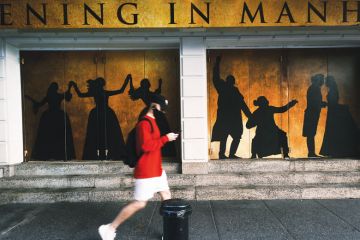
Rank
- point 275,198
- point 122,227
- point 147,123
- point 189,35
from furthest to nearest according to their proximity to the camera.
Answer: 1. point 189,35
2. point 275,198
3. point 122,227
4. point 147,123

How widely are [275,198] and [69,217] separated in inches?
157

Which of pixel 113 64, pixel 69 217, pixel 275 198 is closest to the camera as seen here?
pixel 69 217

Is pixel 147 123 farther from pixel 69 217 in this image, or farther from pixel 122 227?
pixel 69 217

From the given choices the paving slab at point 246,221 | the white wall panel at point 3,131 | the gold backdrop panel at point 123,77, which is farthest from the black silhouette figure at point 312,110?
the white wall panel at point 3,131

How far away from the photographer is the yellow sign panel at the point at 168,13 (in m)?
6.82

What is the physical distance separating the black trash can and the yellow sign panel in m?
3.74

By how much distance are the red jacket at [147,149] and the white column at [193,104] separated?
274 centimetres

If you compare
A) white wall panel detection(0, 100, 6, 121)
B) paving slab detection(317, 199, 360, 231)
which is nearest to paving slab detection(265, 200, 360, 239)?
paving slab detection(317, 199, 360, 231)

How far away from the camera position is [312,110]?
27.1ft

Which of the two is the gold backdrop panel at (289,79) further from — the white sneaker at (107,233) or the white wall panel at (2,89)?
the white wall panel at (2,89)

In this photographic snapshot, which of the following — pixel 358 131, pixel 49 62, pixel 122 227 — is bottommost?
pixel 122 227

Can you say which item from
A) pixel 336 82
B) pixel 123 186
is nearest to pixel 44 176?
pixel 123 186

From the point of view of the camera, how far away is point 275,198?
23.2 feet

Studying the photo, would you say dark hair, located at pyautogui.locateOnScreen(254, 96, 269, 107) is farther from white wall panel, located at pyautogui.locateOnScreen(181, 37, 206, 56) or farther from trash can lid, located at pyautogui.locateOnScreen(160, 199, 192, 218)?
trash can lid, located at pyautogui.locateOnScreen(160, 199, 192, 218)
